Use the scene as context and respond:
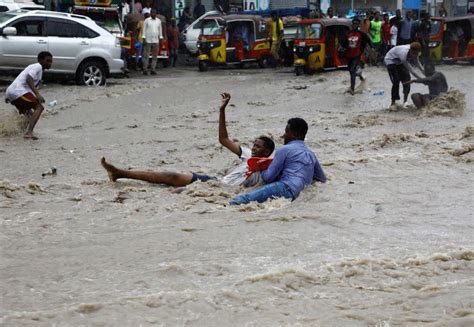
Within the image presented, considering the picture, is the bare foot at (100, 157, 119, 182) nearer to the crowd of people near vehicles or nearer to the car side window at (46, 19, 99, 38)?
the crowd of people near vehicles

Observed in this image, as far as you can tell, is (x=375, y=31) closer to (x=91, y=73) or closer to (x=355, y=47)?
(x=355, y=47)

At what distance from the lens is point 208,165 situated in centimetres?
1105

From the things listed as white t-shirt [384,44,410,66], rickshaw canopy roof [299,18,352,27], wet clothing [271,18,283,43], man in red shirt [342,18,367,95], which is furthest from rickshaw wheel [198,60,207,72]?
white t-shirt [384,44,410,66]

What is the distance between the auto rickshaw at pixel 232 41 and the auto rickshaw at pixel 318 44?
232cm

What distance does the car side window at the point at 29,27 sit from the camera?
18.8m

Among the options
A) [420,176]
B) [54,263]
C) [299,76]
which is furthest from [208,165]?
[299,76]

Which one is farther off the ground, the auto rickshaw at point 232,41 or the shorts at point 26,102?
the auto rickshaw at point 232,41

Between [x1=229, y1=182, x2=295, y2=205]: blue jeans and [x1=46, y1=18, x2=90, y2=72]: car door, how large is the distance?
1163 centimetres

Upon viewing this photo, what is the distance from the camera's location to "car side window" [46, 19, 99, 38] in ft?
62.8

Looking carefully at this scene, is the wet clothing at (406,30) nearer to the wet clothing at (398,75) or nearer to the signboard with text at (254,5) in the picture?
the signboard with text at (254,5)

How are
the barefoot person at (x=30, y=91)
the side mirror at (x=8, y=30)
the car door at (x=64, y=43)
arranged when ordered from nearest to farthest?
the barefoot person at (x=30, y=91) → the side mirror at (x=8, y=30) → the car door at (x=64, y=43)

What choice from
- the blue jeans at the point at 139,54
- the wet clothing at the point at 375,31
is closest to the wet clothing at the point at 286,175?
the blue jeans at the point at 139,54

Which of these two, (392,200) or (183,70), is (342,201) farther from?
(183,70)

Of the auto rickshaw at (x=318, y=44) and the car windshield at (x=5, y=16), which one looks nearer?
the car windshield at (x=5, y=16)
